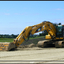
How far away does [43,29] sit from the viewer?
18.2m

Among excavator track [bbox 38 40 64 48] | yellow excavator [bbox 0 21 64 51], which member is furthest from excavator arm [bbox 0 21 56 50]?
excavator track [bbox 38 40 64 48]

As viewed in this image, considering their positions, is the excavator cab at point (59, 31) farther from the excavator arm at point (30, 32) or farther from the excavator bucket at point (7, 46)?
the excavator bucket at point (7, 46)

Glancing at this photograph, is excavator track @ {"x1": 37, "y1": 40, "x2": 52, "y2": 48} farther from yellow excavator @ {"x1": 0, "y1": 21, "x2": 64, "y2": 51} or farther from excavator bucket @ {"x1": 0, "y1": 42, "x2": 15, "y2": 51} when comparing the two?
excavator bucket @ {"x1": 0, "y1": 42, "x2": 15, "y2": 51}

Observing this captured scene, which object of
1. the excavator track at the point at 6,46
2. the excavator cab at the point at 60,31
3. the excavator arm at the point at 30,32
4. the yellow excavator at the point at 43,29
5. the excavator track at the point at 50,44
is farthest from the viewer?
the excavator cab at the point at 60,31

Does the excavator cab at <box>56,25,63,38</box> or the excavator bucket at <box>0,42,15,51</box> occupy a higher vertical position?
the excavator cab at <box>56,25,63,38</box>

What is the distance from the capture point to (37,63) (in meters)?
7.84

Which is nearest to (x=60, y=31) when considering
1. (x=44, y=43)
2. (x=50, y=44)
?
(x=50, y=44)

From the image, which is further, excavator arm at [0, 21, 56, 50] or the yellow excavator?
excavator arm at [0, 21, 56, 50]

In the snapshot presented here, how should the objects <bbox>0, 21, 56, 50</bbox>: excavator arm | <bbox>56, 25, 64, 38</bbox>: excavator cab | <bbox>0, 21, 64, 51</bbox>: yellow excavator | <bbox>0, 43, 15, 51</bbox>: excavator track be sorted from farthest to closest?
1. <bbox>56, 25, 64, 38</bbox>: excavator cab
2. <bbox>0, 21, 56, 50</bbox>: excavator arm
3. <bbox>0, 21, 64, 51</bbox>: yellow excavator
4. <bbox>0, 43, 15, 51</bbox>: excavator track

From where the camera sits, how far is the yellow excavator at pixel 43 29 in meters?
15.2

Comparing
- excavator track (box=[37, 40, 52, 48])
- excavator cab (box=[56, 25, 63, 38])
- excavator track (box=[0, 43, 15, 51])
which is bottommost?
excavator track (box=[37, 40, 52, 48])

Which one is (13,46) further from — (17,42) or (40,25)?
(40,25)

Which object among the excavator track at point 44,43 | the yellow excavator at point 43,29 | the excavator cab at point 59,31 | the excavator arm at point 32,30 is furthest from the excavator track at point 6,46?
the excavator cab at point 59,31

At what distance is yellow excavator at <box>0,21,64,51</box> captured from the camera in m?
15.2
